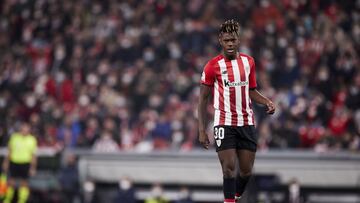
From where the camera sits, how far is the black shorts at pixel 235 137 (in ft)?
30.3

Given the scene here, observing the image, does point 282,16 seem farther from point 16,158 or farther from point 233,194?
point 233,194

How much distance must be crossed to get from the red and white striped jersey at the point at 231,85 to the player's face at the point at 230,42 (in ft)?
0.45

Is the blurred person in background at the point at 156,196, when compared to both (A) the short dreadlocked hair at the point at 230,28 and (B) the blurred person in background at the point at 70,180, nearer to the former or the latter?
(B) the blurred person in background at the point at 70,180

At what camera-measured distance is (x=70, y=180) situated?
800 inches

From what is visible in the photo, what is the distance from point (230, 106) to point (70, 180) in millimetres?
11734

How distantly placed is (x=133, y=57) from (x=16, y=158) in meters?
5.50

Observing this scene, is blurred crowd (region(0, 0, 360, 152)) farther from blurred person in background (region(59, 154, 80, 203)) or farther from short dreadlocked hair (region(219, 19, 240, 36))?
short dreadlocked hair (region(219, 19, 240, 36))

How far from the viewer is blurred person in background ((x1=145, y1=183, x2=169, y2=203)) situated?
19297 millimetres

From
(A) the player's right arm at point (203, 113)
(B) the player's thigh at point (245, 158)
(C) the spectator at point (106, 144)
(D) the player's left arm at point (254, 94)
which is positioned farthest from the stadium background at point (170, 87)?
(A) the player's right arm at point (203, 113)

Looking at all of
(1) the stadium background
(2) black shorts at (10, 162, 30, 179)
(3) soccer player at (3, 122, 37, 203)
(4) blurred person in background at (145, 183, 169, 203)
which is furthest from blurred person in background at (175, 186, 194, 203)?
(2) black shorts at (10, 162, 30, 179)

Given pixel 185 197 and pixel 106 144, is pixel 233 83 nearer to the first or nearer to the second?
pixel 185 197

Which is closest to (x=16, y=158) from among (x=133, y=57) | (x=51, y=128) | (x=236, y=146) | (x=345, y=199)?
(x=51, y=128)

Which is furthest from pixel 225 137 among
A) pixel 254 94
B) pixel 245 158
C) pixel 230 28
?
pixel 230 28

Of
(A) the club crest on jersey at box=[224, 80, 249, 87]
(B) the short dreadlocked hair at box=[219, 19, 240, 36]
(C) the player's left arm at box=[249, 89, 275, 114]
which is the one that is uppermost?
(B) the short dreadlocked hair at box=[219, 19, 240, 36]
